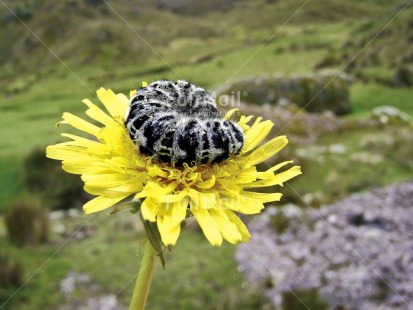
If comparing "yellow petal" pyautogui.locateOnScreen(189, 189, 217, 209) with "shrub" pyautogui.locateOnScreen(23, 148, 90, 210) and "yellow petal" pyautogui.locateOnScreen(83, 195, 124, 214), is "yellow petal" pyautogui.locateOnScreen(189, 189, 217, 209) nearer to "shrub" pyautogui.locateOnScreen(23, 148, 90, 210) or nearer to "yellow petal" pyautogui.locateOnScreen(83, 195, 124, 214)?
"yellow petal" pyautogui.locateOnScreen(83, 195, 124, 214)

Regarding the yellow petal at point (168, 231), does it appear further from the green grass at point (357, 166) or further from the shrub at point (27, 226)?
the green grass at point (357, 166)

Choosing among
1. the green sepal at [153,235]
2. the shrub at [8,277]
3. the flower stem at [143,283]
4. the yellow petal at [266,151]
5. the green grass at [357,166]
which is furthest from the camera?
the green grass at [357,166]

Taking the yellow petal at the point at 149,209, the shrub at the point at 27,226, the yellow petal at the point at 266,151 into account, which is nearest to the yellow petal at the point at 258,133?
the yellow petal at the point at 266,151

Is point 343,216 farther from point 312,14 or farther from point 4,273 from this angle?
point 312,14

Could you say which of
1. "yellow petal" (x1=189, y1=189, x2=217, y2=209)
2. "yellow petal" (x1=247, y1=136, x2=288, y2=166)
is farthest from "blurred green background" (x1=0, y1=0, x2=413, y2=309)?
"yellow petal" (x1=247, y1=136, x2=288, y2=166)

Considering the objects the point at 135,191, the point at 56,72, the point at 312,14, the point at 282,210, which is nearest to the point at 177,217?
the point at 135,191

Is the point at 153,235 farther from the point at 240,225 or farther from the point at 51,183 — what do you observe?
the point at 51,183
